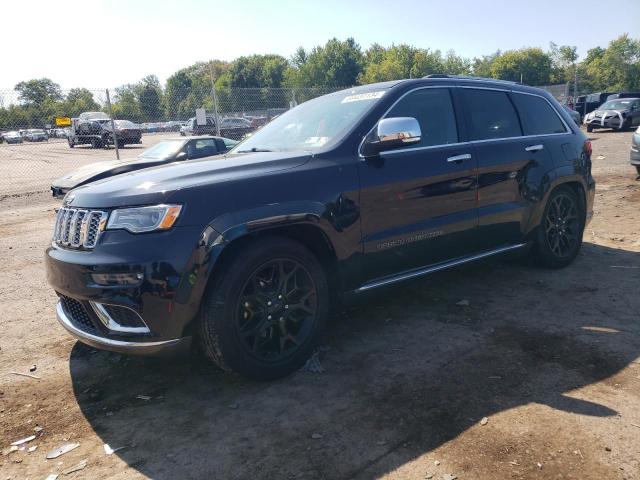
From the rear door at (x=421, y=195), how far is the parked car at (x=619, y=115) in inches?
881

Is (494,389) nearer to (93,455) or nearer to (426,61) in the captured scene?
(93,455)

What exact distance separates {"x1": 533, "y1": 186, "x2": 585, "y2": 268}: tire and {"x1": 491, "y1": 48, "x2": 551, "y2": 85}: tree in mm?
95108

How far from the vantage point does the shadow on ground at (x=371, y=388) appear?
2.48m

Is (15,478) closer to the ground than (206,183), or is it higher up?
closer to the ground

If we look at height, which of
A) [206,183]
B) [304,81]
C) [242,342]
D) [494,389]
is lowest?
[494,389]

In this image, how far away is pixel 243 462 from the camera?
7.94ft

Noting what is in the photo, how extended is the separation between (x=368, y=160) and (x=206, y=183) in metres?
1.16

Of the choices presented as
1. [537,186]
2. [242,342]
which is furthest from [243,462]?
[537,186]

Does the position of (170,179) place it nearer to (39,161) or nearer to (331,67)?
(39,161)

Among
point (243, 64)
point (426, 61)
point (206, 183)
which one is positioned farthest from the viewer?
point (243, 64)

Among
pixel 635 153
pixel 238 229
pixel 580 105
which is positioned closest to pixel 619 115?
pixel 580 105

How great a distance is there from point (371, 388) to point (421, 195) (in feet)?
4.85

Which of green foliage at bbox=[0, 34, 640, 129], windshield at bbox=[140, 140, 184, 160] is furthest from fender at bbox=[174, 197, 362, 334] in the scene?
green foliage at bbox=[0, 34, 640, 129]

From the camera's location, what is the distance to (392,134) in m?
3.36
